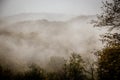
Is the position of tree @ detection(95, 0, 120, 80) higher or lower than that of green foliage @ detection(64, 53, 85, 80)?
higher

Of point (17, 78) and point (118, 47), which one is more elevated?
point (118, 47)

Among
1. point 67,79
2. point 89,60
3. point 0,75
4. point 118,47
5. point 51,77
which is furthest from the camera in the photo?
point 0,75

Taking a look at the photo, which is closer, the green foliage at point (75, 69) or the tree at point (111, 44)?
the tree at point (111, 44)

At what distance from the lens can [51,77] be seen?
87312mm

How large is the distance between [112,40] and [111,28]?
79 cm

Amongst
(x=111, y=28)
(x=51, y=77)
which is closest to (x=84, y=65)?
(x=51, y=77)

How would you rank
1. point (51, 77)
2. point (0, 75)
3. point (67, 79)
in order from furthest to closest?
point (0, 75) < point (51, 77) < point (67, 79)

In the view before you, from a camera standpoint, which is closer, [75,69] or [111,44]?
[111,44]

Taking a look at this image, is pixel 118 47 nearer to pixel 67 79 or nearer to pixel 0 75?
pixel 67 79

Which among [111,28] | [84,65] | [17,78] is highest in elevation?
[111,28]

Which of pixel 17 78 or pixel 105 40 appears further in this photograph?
pixel 17 78

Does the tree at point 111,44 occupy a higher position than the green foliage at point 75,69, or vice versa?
the tree at point 111,44

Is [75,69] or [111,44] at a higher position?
[111,44]

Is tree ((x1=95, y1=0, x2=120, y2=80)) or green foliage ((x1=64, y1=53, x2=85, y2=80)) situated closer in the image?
tree ((x1=95, y1=0, x2=120, y2=80))
